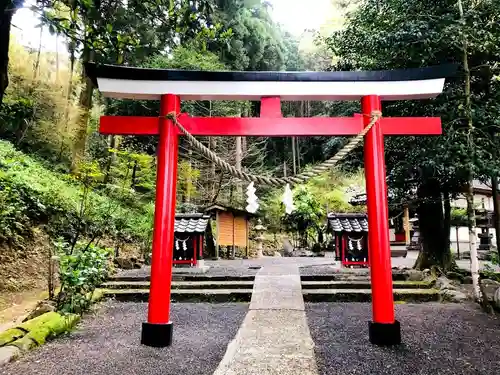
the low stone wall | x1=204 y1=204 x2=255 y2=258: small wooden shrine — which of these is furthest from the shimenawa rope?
x1=204 y1=204 x2=255 y2=258: small wooden shrine

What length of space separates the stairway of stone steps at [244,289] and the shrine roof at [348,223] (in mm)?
1258

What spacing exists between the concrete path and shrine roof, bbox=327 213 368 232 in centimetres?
352

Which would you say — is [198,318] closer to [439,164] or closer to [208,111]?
[439,164]

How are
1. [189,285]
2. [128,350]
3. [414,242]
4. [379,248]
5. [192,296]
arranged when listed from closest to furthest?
1. [128,350]
2. [379,248]
3. [192,296]
4. [189,285]
5. [414,242]

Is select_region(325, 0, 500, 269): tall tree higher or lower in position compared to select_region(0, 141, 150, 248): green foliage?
higher

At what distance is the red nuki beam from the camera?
158 inches

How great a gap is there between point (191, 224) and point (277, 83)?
6184mm

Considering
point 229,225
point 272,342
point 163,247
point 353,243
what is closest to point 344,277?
point 353,243

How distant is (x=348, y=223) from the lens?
30.5 feet

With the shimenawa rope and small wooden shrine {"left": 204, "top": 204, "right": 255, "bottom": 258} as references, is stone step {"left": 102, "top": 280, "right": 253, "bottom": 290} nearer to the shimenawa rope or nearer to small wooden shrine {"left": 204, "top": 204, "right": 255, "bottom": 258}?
the shimenawa rope

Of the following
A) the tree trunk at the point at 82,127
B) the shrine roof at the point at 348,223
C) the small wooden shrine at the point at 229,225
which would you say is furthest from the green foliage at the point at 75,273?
the small wooden shrine at the point at 229,225

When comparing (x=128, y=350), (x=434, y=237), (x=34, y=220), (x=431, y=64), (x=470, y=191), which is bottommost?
(x=128, y=350)

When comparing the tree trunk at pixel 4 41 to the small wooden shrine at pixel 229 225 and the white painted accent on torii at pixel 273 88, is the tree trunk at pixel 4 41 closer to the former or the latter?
the white painted accent on torii at pixel 273 88

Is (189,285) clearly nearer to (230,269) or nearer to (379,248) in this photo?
(230,269)
